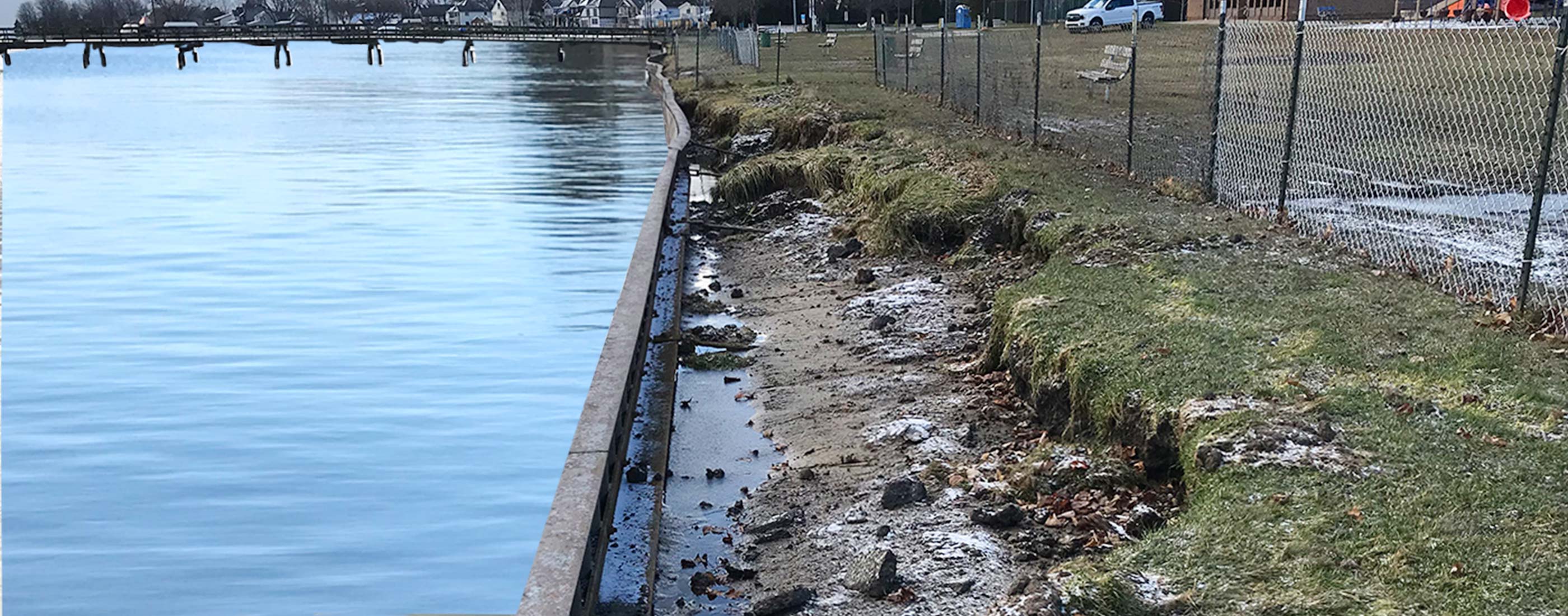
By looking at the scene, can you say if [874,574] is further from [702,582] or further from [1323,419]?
[1323,419]

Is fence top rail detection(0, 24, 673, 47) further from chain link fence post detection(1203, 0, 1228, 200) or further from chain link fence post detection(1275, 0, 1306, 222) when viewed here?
chain link fence post detection(1275, 0, 1306, 222)

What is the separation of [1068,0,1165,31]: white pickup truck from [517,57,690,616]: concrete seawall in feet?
130

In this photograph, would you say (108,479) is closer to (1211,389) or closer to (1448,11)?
(1211,389)

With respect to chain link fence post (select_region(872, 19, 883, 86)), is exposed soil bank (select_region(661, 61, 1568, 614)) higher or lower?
lower

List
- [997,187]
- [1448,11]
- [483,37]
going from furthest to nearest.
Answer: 1. [483,37]
2. [1448,11]
3. [997,187]

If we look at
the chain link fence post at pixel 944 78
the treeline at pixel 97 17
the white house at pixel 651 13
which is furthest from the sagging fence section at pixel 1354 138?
the white house at pixel 651 13

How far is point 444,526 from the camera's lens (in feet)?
30.8

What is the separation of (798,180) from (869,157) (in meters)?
1.29

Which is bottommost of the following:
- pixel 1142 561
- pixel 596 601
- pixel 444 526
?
pixel 444 526

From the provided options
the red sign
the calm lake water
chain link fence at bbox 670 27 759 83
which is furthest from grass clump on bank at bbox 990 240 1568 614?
chain link fence at bbox 670 27 759 83

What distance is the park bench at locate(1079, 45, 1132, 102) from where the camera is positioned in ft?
65.5

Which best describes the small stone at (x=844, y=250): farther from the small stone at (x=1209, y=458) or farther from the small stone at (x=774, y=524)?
the small stone at (x=1209, y=458)

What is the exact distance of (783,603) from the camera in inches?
226

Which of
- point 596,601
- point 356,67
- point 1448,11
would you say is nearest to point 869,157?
point 596,601
